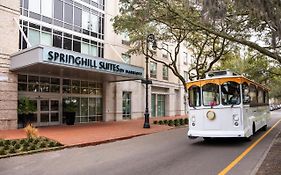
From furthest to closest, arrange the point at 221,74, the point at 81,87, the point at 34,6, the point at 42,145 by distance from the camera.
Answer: the point at 81,87 < the point at 34,6 < the point at 221,74 < the point at 42,145

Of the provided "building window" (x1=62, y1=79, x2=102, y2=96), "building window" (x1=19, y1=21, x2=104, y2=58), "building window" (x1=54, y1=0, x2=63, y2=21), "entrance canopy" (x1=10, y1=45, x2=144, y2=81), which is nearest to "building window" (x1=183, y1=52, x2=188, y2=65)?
"building window" (x1=62, y1=79, x2=102, y2=96)

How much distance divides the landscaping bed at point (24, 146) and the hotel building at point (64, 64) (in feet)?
19.2

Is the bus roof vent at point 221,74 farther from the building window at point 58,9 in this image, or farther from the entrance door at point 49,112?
the building window at point 58,9

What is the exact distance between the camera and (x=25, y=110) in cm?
2167

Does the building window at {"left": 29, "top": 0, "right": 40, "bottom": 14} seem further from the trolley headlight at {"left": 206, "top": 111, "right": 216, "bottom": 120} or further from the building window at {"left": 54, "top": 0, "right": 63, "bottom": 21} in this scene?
the trolley headlight at {"left": 206, "top": 111, "right": 216, "bottom": 120}

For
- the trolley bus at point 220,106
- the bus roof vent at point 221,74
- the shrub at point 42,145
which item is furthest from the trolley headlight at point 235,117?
the shrub at point 42,145

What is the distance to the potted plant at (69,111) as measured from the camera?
25453mm

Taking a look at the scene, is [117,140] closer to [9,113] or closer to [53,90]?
[9,113]

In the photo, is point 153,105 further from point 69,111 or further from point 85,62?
point 85,62

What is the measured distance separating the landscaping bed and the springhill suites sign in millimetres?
5871

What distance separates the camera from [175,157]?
435 inches

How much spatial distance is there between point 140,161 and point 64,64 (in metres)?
11.2

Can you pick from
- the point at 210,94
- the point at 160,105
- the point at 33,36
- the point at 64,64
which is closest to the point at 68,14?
the point at 33,36

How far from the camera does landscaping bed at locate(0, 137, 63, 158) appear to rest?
12.1 meters
